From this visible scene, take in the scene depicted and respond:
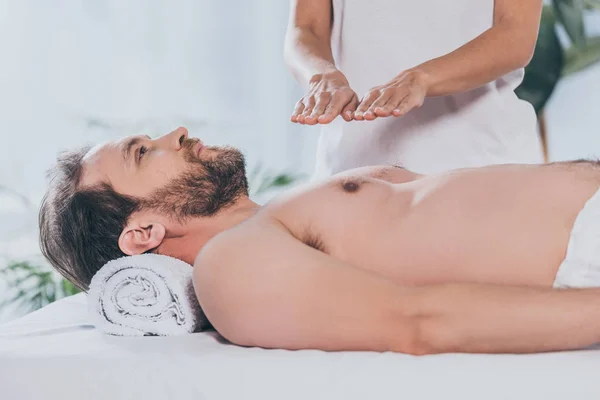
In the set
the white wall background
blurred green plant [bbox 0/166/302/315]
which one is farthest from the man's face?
the white wall background

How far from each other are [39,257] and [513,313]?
2.62 meters

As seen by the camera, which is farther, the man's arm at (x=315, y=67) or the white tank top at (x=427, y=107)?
the white tank top at (x=427, y=107)

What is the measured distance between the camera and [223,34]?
3939 millimetres

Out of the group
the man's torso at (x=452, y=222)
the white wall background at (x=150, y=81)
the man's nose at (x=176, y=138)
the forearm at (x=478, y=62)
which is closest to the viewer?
the man's torso at (x=452, y=222)

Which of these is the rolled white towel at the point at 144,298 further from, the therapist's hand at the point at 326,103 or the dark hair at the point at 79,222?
the therapist's hand at the point at 326,103

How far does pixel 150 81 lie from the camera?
389cm

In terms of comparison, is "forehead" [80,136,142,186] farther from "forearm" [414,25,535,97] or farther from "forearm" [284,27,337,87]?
"forearm" [414,25,535,97]

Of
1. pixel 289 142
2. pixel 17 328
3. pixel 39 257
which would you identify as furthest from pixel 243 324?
pixel 289 142

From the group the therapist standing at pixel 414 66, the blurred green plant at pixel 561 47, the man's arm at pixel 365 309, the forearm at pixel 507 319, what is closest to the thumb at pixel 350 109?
the therapist standing at pixel 414 66

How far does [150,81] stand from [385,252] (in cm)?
256

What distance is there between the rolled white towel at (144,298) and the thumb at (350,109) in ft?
1.67

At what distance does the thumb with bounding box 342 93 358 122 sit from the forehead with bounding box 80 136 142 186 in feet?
1.67

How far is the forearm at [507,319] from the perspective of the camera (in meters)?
1.35

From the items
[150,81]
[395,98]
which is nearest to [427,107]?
[395,98]
